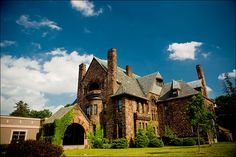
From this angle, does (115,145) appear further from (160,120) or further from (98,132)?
(160,120)

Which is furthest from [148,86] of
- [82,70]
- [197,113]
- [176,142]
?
[197,113]

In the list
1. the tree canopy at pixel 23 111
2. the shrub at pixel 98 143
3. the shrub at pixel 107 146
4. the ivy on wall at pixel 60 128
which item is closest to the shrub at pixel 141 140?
the shrub at pixel 107 146

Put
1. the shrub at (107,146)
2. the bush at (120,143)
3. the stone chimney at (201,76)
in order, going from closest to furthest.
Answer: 1. the bush at (120,143)
2. the shrub at (107,146)
3. the stone chimney at (201,76)

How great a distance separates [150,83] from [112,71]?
10.2m

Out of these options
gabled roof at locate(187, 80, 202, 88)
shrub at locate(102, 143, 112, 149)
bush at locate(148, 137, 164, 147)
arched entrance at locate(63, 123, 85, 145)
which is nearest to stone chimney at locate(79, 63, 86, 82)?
arched entrance at locate(63, 123, 85, 145)

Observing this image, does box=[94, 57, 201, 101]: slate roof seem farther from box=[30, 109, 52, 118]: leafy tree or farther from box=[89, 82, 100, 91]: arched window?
box=[30, 109, 52, 118]: leafy tree

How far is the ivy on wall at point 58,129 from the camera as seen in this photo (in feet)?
88.2

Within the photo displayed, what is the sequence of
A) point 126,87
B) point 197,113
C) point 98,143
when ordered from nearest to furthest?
point 197,113 < point 98,143 < point 126,87

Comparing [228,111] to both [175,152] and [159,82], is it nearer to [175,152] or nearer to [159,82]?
[159,82]

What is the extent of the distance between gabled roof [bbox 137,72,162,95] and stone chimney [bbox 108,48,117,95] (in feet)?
26.2

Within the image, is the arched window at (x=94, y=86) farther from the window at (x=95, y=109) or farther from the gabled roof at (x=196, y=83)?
the gabled roof at (x=196, y=83)

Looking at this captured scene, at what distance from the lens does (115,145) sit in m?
27.4

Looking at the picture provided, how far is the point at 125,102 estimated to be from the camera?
3047 cm

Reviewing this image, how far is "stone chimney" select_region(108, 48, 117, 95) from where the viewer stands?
32.5 meters
